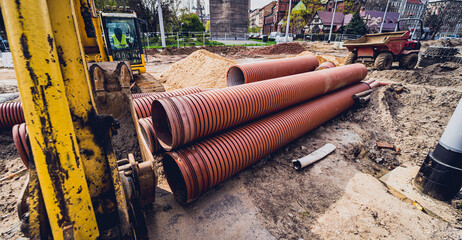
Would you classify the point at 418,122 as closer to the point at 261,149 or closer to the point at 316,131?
the point at 316,131

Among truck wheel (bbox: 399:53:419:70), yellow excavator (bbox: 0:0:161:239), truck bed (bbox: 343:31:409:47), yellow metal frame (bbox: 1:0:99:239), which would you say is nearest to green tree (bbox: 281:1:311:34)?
truck bed (bbox: 343:31:409:47)

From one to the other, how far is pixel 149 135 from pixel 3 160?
Answer: 3.09 meters

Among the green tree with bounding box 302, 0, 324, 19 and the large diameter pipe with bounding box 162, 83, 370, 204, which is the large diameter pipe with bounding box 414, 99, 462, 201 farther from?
the green tree with bounding box 302, 0, 324, 19

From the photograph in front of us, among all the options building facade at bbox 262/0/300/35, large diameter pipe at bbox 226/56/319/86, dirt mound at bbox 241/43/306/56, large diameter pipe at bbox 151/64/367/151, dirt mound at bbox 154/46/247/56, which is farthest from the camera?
building facade at bbox 262/0/300/35

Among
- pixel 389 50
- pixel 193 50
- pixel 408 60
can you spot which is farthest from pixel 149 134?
pixel 193 50

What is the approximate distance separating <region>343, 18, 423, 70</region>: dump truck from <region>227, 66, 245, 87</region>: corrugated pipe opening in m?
7.53

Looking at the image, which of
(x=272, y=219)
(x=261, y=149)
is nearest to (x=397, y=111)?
(x=261, y=149)

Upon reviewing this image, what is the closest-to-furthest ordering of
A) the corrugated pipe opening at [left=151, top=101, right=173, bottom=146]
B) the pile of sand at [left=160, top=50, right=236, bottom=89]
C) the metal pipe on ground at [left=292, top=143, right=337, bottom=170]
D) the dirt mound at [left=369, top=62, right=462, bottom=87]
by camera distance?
the corrugated pipe opening at [left=151, top=101, right=173, bottom=146]
the metal pipe on ground at [left=292, top=143, right=337, bottom=170]
the dirt mound at [left=369, top=62, right=462, bottom=87]
the pile of sand at [left=160, top=50, right=236, bottom=89]

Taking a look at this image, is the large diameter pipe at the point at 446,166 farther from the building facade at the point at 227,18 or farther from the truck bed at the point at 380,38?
the building facade at the point at 227,18

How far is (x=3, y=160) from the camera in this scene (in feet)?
12.8

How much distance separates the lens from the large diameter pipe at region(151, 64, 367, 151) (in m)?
2.82

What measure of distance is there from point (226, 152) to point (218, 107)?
0.72 m

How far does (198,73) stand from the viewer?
10.2 meters

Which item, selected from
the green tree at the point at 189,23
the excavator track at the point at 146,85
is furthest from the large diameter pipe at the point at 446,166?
the green tree at the point at 189,23
